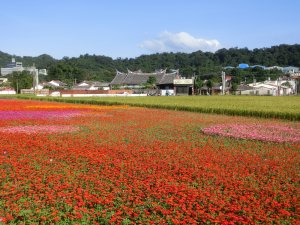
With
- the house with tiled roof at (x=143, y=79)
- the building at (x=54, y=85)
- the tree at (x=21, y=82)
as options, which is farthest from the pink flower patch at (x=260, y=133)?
the building at (x=54, y=85)

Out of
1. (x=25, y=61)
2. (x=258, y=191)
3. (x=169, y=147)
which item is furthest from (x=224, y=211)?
(x=25, y=61)

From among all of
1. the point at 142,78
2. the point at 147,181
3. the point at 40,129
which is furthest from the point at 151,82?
the point at 147,181

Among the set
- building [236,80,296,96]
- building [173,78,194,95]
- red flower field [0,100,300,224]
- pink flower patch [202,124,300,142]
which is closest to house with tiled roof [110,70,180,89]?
building [173,78,194,95]

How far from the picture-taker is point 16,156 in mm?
9383

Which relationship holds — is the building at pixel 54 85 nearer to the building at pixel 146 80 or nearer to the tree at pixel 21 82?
the tree at pixel 21 82

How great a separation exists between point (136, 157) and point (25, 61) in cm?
18578

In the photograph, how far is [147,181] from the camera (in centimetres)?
711

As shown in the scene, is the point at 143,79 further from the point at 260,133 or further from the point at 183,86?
the point at 260,133

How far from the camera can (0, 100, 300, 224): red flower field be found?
5.39 metres

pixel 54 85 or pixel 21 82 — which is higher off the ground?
pixel 21 82

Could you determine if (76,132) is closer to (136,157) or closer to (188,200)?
(136,157)

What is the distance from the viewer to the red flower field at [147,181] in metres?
5.39

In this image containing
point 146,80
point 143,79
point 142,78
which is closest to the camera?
point 146,80

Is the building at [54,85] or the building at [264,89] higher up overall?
the building at [54,85]
